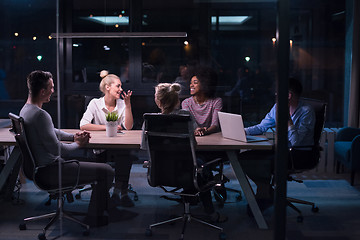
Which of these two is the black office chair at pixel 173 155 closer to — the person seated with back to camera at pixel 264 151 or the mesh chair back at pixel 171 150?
the mesh chair back at pixel 171 150

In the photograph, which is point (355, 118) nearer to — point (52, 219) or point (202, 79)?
point (202, 79)

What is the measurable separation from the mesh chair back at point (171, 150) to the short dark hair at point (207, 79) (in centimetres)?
128

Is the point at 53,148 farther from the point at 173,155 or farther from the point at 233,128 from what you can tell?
the point at 233,128

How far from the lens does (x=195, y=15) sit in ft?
14.8

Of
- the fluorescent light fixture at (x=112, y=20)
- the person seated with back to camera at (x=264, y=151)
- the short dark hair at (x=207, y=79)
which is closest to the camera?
the person seated with back to camera at (x=264, y=151)

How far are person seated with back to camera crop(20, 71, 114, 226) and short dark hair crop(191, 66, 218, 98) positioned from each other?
1374 millimetres

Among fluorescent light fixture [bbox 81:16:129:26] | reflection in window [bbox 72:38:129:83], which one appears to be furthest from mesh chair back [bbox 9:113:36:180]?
fluorescent light fixture [bbox 81:16:129:26]

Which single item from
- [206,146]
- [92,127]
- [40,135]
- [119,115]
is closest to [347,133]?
[206,146]

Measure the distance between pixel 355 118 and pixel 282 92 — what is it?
3544 millimetres

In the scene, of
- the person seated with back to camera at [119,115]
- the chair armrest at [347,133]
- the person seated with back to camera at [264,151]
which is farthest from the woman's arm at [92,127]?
the chair armrest at [347,133]

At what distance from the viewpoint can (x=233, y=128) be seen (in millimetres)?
4102

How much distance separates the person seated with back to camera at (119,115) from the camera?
4.54m

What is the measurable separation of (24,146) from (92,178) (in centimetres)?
67

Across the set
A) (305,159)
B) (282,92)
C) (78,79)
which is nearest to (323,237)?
(305,159)
